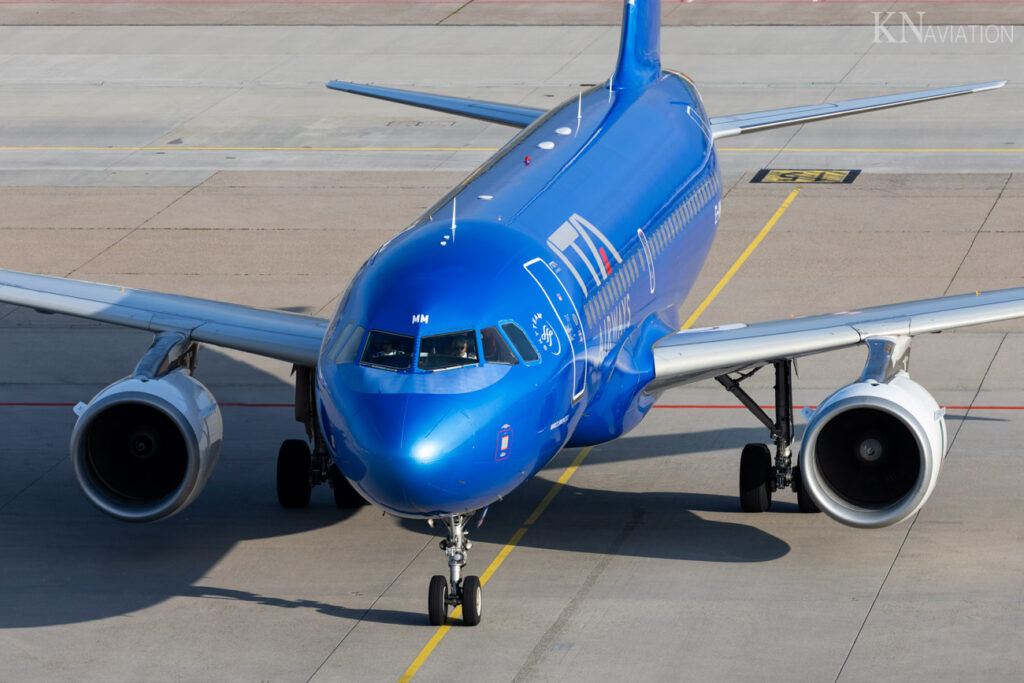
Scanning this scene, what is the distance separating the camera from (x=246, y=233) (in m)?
33.6

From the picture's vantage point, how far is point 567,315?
17078mm

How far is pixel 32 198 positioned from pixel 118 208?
2.29 meters

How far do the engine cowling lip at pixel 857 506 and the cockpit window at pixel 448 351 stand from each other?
4368 mm

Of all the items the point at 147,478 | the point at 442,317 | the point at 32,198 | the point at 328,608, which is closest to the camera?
the point at 442,317

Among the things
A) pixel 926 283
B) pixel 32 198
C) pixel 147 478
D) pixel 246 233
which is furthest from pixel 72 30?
pixel 147 478

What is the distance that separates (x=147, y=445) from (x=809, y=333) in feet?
25.1

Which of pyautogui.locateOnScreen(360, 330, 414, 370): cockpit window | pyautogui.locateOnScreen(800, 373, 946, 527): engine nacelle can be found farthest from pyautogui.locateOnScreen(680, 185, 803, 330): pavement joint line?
pyautogui.locateOnScreen(360, 330, 414, 370): cockpit window

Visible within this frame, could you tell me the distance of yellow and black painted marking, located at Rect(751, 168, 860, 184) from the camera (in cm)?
3588

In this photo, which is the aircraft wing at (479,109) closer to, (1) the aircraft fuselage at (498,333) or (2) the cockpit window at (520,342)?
(1) the aircraft fuselage at (498,333)

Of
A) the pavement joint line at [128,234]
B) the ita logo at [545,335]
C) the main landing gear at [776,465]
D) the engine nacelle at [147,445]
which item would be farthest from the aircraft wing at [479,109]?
the ita logo at [545,335]

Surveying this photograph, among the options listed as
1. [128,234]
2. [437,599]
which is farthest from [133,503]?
[128,234]

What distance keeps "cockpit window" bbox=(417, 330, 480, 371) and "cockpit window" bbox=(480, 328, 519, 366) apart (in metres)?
0.11

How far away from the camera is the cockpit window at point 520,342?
1593 centimetres

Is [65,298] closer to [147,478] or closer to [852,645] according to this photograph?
[147,478]
